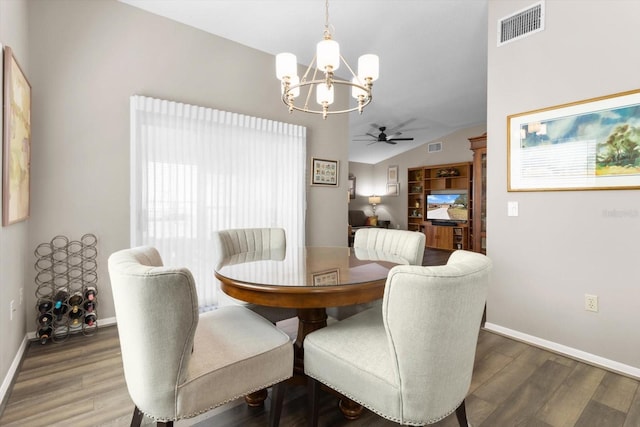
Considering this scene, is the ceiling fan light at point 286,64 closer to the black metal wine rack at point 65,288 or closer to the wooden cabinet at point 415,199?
the black metal wine rack at point 65,288

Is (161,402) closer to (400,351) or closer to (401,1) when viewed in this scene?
(400,351)

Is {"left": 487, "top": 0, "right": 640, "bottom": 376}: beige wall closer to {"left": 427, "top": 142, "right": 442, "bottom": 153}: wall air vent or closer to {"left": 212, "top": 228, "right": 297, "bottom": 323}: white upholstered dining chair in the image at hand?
{"left": 212, "top": 228, "right": 297, "bottom": 323}: white upholstered dining chair

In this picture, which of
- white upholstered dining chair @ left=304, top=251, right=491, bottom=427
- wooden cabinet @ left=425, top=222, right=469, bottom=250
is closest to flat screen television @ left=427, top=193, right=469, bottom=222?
wooden cabinet @ left=425, top=222, right=469, bottom=250

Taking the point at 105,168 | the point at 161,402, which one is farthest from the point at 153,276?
the point at 105,168

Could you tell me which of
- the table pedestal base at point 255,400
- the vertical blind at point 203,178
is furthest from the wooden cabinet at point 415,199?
the table pedestal base at point 255,400

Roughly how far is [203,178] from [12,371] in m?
1.93

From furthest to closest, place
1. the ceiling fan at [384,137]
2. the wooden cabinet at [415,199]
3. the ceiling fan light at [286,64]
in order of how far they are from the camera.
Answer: the wooden cabinet at [415,199] → the ceiling fan at [384,137] → the ceiling fan light at [286,64]

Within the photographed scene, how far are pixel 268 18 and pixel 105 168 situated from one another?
81.8 inches

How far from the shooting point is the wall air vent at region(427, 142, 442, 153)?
8000 millimetres

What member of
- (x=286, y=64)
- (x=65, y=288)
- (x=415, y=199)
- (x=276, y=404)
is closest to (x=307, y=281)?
(x=276, y=404)

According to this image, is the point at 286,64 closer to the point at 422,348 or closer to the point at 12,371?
the point at 422,348

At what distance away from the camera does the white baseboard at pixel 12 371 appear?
1.68 meters

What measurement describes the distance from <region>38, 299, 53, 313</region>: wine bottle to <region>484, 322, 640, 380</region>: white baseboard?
11.9 ft

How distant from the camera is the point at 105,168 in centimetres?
267
